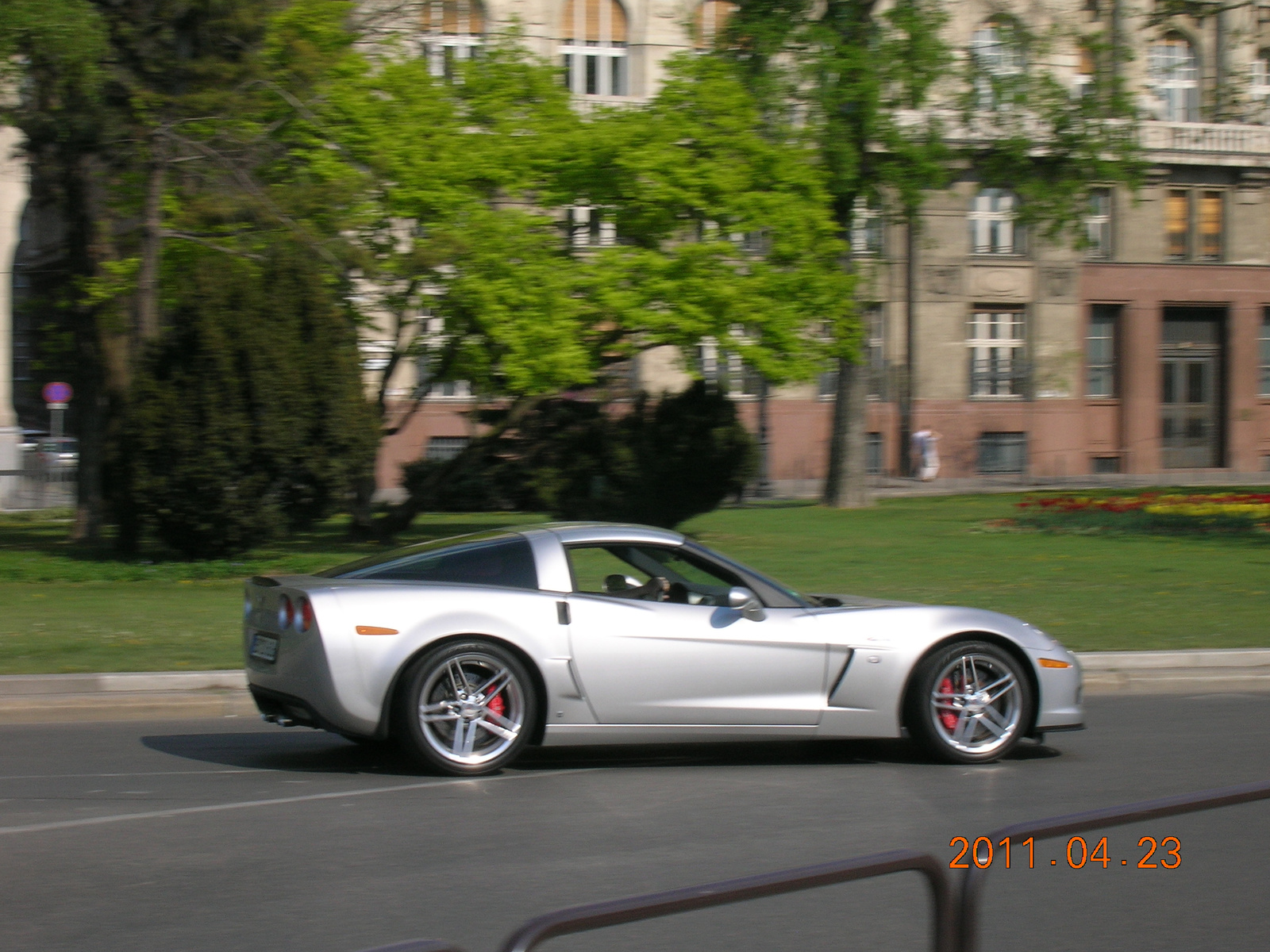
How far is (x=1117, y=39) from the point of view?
27.4 metres

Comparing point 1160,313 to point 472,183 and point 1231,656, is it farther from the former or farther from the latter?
point 1231,656

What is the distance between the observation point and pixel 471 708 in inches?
284

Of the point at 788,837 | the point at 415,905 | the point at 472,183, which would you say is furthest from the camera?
the point at 472,183

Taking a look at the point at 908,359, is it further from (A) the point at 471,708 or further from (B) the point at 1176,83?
(A) the point at 471,708

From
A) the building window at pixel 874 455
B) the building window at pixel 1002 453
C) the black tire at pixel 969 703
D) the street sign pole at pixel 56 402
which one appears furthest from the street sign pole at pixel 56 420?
the black tire at pixel 969 703

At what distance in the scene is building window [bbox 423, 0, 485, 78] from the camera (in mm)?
20812

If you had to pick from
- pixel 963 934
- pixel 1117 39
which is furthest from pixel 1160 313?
pixel 963 934

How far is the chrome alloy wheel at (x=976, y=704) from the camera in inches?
302

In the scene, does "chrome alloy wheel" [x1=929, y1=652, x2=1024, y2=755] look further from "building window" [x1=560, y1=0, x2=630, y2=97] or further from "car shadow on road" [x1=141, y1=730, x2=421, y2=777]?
"building window" [x1=560, y1=0, x2=630, y2=97]

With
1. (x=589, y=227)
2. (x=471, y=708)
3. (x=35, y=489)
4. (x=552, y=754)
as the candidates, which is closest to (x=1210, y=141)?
(x=589, y=227)

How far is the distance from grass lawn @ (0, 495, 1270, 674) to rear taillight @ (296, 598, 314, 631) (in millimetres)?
3637

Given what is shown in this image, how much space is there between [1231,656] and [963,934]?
8964 millimetres

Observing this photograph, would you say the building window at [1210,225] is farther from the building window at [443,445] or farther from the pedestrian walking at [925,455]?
the building window at [443,445]
